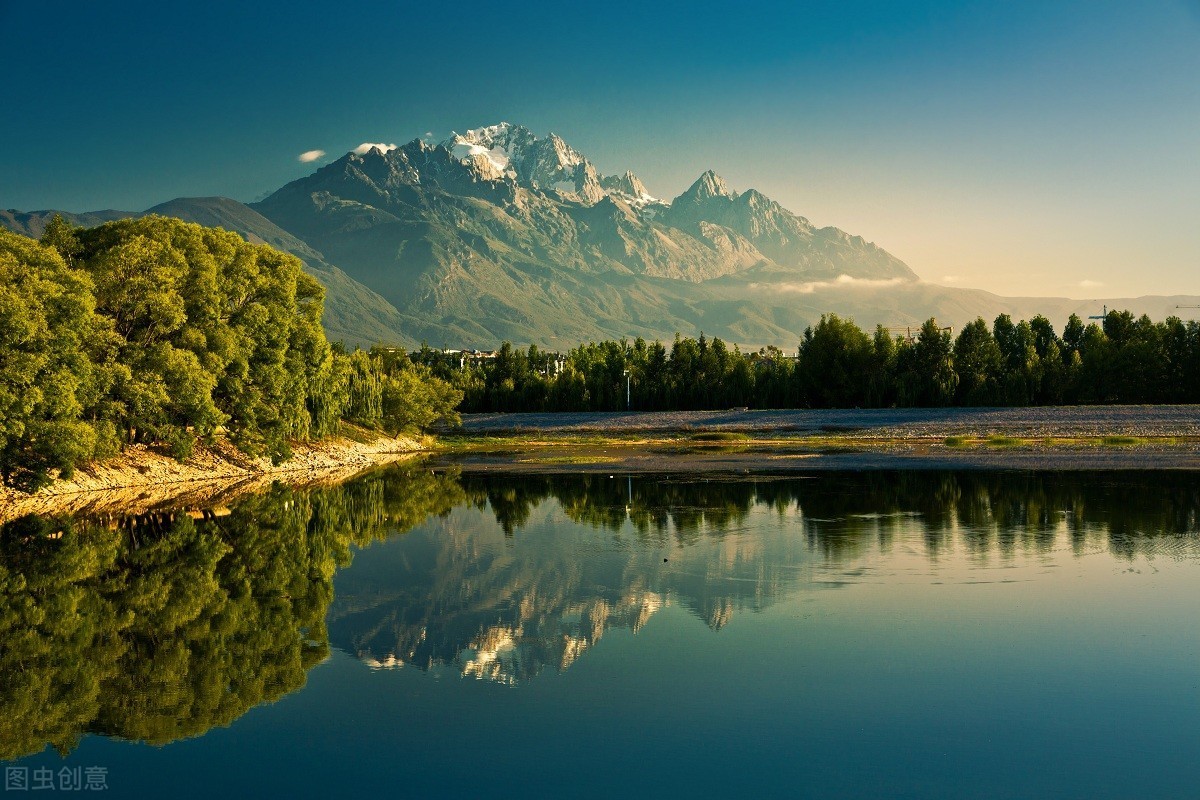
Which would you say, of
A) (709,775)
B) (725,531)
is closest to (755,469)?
(725,531)

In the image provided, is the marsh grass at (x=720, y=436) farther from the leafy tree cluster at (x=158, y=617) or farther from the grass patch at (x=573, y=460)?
the leafy tree cluster at (x=158, y=617)

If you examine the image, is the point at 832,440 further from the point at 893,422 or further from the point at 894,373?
the point at 894,373

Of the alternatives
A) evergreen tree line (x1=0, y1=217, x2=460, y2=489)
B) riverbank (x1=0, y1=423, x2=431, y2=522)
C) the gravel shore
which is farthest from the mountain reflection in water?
the gravel shore

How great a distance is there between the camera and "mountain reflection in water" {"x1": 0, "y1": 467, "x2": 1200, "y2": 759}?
18.3 m

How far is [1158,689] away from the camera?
55.1 ft

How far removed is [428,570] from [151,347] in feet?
85.8

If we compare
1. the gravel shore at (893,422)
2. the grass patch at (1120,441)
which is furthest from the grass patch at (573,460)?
the grass patch at (1120,441)

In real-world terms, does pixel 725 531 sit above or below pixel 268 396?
below

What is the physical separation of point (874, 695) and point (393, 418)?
2888 inches

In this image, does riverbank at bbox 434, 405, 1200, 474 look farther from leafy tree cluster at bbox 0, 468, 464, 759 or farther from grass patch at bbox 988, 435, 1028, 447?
leafy tree cluster at bbox 0, 468, 464, 759

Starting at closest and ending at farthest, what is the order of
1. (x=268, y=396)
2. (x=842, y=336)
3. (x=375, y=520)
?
(x=375, y=520)
(x=268, y=396)
(x=842, y=336)

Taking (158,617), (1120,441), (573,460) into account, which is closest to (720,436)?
(573,460)

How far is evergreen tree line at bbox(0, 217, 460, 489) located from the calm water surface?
6.05 metres

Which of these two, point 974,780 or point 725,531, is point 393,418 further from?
point 974,780
